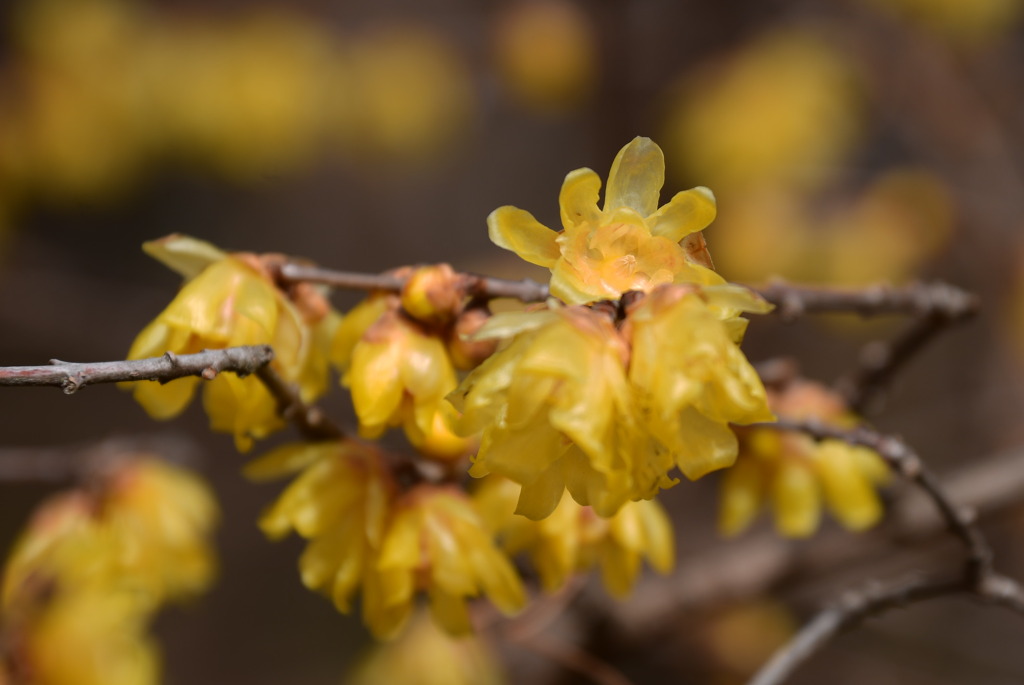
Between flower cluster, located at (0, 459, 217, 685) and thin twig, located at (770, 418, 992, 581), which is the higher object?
thin twig, located at (770, 418, 992, 581)

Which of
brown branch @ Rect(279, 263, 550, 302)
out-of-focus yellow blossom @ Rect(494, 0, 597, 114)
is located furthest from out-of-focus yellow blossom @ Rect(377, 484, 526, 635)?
out-of-focus yellow blossom @ Rect(494, 0, 597, 114)

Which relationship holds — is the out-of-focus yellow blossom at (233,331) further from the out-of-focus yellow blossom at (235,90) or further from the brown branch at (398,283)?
the out-of-focus yellow blossom at (235,90)

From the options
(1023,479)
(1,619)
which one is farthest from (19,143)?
(1023,479)

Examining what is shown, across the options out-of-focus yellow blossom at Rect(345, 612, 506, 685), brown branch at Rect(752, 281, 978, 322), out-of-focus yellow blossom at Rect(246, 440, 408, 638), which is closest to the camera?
out-of-focus yellow blossom at Rect(246, 440, 408, 638)

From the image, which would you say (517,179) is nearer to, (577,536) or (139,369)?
(577,536)

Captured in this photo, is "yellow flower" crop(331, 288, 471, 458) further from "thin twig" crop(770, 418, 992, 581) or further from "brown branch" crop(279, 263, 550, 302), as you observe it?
"thin twig" crop(770, 418, 992, 581)

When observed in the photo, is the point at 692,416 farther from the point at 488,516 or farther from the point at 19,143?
the point at 19,143
